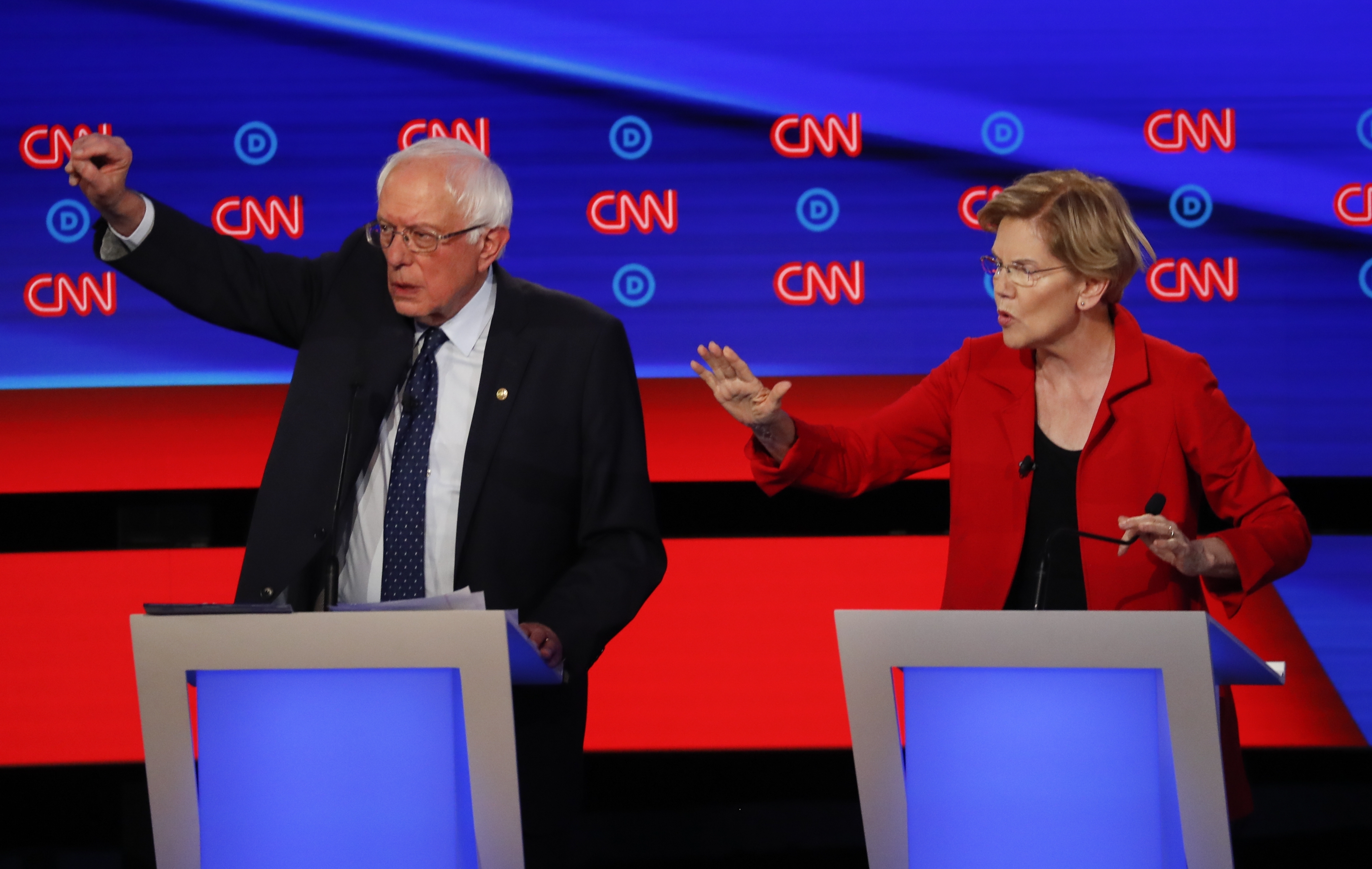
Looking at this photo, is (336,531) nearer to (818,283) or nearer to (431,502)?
(431,502)

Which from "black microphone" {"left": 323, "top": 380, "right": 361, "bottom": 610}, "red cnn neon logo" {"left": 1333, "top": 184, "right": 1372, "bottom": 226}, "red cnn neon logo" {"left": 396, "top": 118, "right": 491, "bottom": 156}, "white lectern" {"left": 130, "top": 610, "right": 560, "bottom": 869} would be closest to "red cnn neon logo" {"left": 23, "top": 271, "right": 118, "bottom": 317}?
"red cnn neon logo" {"left": 396, "top": 118, "right": 491, "bottom": 156}

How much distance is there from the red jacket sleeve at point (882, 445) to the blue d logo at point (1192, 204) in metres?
1.25

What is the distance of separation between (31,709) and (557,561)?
2.10 metres

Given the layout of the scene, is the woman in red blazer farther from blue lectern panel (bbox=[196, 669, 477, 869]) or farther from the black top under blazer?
blue lectern panel (bbox=[196, 669, 477, 869])

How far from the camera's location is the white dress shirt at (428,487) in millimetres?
2170

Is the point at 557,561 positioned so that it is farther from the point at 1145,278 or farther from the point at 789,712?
the point at 1145,278

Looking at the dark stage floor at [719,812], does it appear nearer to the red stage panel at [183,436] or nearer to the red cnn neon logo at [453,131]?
the red stage panel at [183,436]

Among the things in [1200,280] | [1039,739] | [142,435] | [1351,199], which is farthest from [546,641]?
[1351,199]

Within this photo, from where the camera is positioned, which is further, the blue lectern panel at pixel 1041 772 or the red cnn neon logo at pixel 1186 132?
the red cnn neon logo at pixel 1186 132

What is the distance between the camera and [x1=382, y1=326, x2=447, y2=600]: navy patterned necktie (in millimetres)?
2137

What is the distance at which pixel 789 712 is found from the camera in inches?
139

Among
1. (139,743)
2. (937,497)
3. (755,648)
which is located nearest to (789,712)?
(755,648)

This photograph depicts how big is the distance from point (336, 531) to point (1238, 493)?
148 centimetres

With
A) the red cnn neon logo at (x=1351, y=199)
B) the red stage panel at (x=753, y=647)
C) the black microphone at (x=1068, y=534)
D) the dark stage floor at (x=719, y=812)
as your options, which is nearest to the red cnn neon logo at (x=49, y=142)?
the dark stage floor at (x=719, y=812)
